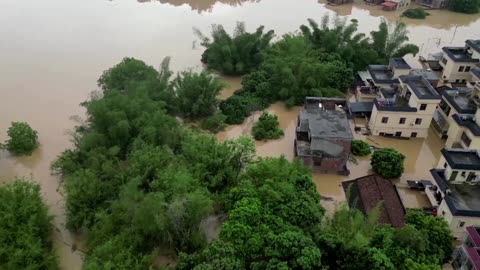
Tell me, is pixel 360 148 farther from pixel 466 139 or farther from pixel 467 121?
pixel 467 121

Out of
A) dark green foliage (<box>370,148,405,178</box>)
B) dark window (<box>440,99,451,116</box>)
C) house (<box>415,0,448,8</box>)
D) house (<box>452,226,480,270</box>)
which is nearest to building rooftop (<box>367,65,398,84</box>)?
dark window (<box>440,99,451,116</box>)

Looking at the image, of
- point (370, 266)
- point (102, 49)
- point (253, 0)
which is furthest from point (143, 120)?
point (253, 0)

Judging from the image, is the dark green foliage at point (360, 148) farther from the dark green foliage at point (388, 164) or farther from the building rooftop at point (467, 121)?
the building rooftop at point (467, 121)

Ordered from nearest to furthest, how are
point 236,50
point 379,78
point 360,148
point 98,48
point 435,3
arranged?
point 360,148 < point 379,78 < point 236,50 < point 98,48 < point 435,3

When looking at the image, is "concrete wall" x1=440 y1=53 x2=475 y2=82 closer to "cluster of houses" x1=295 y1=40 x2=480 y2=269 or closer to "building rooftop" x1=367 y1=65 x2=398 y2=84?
"cluster of houses" x1=295 y1=40 x2=480 y2=269

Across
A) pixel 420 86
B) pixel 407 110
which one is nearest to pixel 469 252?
pixel 407 110

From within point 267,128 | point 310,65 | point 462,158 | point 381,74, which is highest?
point 310,65

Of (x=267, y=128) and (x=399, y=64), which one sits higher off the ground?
(x=399, y=64)
